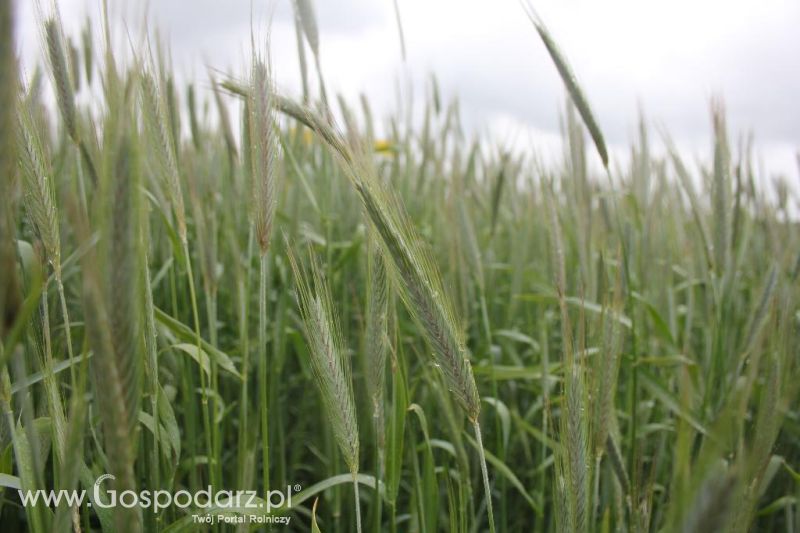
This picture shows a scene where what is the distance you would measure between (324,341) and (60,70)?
54 cm

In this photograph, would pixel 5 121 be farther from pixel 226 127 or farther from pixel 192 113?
pixel 192 113

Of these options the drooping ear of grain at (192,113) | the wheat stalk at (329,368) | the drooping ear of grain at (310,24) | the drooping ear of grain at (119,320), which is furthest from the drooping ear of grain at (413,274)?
the drooping ear of grain at (192,113)

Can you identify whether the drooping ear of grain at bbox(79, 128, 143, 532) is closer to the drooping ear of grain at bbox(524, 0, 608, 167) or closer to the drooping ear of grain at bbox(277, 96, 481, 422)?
the drooping ear of grain at bbox(277, 96, 481, 422)

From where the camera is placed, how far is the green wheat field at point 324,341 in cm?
48

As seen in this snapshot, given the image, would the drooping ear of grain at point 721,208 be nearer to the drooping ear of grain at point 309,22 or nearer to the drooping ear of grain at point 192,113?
the drooping ear of grain at point 309,22

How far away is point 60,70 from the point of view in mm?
896

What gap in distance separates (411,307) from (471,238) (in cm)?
82

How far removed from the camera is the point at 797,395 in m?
1.71

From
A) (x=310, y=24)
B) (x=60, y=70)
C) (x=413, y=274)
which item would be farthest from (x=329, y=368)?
(x=310, y=24)

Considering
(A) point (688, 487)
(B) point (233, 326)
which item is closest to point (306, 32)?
(B) point (233, 326)

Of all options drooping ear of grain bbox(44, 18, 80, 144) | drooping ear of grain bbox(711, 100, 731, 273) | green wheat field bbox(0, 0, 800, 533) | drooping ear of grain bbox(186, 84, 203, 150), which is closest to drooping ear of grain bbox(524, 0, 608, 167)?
green wheat field bbox(0, 0, 800, 533)

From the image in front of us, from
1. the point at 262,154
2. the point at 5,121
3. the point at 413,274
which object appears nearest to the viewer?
the point at 5,121

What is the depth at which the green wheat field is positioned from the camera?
0.48m

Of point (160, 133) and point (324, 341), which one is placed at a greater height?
point (160, 133)
